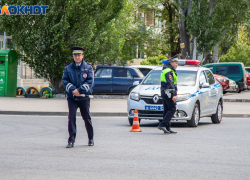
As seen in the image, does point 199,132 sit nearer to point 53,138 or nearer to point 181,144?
point 181,144

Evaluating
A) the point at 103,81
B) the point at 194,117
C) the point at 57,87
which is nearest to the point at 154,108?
the point at 194,117

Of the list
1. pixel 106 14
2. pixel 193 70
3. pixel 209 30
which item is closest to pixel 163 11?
pixel 209 30

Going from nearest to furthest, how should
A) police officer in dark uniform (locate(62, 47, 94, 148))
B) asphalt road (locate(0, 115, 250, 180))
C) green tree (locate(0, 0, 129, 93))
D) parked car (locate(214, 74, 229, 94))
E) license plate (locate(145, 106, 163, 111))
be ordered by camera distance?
asphalt road (locate(0, 115, 250, 180)), police officer in dark uniform (locate(62, 47, 94, 148)), license plate (locate(145, 106, 163, 111)), green tree (locate(0, 0, 129, 93)), parked car (locate(214, 74, 229, 94))

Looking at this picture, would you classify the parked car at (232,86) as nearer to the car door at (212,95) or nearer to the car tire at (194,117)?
the car door at (212,95)

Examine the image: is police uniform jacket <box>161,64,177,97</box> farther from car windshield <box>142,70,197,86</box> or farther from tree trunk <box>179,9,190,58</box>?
tree trunk <box>179,9,190,58</box>

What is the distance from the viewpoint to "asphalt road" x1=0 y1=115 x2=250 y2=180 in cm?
689

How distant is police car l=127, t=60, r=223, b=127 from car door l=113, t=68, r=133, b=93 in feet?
36.5

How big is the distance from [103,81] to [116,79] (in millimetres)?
668

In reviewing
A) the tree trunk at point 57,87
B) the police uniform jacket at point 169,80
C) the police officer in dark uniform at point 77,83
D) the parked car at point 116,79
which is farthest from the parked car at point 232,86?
the police officer in dark uniform at point 77,83

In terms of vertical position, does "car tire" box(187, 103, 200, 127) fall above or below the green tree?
below

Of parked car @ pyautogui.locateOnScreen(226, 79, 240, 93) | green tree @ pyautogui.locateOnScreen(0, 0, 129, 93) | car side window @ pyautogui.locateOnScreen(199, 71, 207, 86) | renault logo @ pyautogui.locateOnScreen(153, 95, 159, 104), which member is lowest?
parked car @ pyautogui.locateOnScreen(226, 79, 240, 93)

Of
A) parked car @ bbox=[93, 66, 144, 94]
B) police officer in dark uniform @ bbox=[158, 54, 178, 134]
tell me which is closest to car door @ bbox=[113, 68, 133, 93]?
parked car @ bbox=[93, 66, 144, 94]

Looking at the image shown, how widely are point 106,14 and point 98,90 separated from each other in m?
4.25

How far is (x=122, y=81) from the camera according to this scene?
26.7 meters
